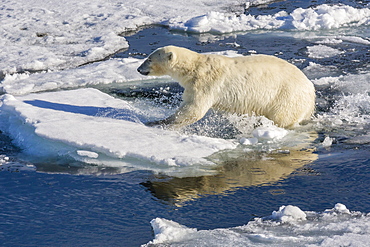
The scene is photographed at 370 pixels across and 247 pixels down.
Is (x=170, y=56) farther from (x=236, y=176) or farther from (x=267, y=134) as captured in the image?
(x=236, y=176)

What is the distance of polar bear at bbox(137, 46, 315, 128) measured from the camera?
591 cm

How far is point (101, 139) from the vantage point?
5.28 metres

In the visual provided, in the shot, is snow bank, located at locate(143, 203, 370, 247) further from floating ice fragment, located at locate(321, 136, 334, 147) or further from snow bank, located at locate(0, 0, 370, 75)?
snow bank, located at locate(0, 0, 370, 75)

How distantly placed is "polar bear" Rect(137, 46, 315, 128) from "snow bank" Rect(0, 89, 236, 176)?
490 millimetres

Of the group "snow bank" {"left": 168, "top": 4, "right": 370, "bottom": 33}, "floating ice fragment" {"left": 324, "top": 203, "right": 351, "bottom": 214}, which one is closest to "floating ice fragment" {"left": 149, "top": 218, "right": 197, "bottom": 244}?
"floating ice fragment" {"left": 324, "top": 203, "right": 351, "bottom": 214}

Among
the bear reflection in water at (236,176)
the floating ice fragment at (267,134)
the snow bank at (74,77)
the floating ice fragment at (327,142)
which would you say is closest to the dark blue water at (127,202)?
the bear reflection in water at (236,176)

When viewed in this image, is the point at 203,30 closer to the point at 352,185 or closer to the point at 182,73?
the point at 182,73

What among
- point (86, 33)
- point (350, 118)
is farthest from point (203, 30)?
point (350, 118)

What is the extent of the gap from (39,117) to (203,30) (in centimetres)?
680

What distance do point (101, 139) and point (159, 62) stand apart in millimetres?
1391

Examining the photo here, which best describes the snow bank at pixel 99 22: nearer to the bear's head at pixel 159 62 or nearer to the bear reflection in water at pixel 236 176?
the bear's head at pixel 159 62

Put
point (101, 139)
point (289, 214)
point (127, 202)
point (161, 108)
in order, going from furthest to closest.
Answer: point (161, 108), point (101, 139), point (127, 202), point (289, 214)

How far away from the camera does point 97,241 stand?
3807 millimetres

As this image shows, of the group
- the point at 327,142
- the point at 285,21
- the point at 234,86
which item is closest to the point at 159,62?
the point at 234,86
